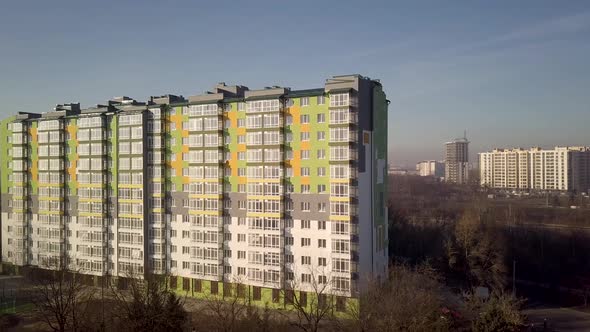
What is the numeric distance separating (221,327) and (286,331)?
363 cm

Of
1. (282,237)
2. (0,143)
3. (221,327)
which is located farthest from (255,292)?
(0,143)

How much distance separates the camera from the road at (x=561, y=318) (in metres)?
31.7

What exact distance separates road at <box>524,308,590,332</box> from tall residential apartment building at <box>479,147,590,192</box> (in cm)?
7944

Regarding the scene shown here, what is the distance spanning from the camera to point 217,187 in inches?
1425

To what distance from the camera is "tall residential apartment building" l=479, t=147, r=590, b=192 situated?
110 meters

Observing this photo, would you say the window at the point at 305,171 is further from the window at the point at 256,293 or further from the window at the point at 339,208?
the window at the point at 256,293

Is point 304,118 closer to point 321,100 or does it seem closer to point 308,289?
point 321,100

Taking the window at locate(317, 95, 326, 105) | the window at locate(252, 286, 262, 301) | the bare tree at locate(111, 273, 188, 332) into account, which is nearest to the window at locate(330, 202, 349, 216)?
the window at locate(317, 95, 326, 105)

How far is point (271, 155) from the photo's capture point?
34.2 meters

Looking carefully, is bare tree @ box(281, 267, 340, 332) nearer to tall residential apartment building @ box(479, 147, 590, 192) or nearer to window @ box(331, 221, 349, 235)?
window @ box(331, 221, 349, 235)

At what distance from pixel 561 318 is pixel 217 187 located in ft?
91.0

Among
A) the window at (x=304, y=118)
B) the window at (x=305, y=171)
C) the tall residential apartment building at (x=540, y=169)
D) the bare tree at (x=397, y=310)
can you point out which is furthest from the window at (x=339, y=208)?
the tall residential apartment building at (x=540, y=169)

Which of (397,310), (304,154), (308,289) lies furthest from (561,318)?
(304,154)

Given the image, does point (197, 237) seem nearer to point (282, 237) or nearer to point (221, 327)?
point (282, 237)
